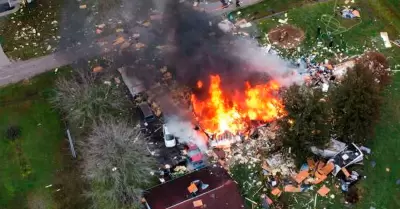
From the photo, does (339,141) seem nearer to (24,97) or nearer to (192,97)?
(192,97)

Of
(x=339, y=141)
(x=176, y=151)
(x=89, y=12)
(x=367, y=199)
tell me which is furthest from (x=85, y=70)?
(x=367, y=199)

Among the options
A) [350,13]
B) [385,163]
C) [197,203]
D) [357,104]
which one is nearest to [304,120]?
[357,104]

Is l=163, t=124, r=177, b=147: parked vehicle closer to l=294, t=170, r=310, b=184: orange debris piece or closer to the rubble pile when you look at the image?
the rubble pile

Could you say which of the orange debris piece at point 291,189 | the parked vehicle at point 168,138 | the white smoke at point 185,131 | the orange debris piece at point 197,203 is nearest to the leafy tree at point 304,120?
the orange debris piece at point 291,189

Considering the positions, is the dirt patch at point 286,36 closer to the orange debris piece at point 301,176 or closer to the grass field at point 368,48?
the grass field at point 368,48

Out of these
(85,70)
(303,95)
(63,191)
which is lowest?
(63,191)

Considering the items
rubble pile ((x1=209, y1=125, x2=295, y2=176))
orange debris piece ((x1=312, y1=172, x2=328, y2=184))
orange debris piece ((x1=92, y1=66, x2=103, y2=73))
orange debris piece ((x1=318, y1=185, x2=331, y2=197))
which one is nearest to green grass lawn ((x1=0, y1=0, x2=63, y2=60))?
orange debris piece ((x1=92, y1=66, x2=103, y2=73))
